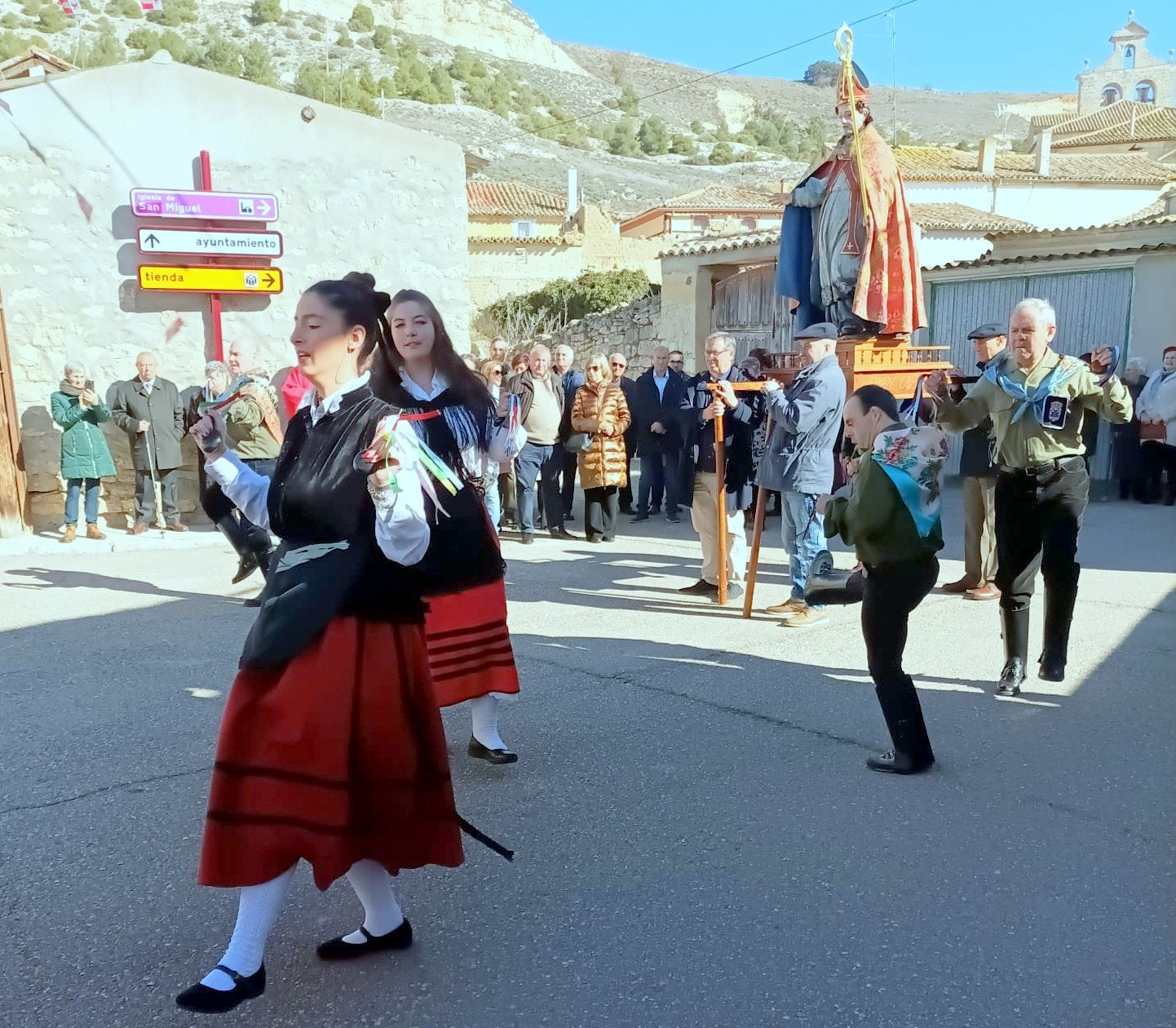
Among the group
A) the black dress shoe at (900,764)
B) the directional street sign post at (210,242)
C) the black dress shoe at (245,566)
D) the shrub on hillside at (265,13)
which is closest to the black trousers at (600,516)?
the black dress shoe at (245,566)

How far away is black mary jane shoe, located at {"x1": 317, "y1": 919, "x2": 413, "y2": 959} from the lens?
284cm

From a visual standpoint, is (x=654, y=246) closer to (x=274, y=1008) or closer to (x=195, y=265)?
(x=195, y=265)

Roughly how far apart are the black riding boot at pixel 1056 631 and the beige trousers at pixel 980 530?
2.13 metres

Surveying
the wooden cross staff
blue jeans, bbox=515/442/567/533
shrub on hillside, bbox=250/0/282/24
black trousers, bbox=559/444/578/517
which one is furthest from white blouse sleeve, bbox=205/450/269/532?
shrub on hillside, bbox=250/0/282/24

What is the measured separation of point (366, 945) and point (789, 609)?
4337 millimetres

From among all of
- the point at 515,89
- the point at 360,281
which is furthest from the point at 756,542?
the point at 515,89

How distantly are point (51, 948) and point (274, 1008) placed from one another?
0.75 metres

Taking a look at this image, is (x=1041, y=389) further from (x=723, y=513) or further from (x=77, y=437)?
(x=77, y=437)

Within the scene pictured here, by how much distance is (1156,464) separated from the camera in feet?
38.6

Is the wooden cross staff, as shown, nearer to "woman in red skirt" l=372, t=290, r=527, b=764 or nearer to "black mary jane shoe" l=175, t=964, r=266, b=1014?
"woman in red skirt" l=372, t=290, r=527, b=764

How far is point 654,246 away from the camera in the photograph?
39.0 meters

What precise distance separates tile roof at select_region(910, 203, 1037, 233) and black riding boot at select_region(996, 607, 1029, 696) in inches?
622

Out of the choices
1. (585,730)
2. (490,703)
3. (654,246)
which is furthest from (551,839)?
(654,246)

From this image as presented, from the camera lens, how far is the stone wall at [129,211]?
10484 millimetres
